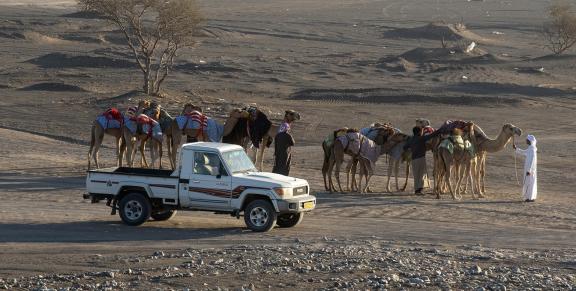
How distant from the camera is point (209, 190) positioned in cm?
1889

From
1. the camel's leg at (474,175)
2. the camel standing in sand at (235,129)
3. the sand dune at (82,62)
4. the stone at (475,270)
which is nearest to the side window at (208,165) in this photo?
the stone at (475,270)

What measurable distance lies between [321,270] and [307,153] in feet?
52.0

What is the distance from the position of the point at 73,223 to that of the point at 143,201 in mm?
1436

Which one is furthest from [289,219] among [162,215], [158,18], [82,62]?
[82,62]

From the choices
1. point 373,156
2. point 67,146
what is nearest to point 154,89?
point 67,146

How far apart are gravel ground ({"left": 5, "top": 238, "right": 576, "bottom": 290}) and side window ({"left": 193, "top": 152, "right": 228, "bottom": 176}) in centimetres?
218

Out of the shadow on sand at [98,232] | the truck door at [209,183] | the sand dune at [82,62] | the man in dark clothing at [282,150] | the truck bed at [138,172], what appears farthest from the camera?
the sand dune at [82,62]

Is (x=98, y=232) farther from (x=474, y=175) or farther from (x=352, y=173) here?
Result: (x=474, y=175)

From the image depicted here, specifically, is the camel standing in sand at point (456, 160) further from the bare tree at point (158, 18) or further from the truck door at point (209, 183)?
the bare tree at point (158, 18)

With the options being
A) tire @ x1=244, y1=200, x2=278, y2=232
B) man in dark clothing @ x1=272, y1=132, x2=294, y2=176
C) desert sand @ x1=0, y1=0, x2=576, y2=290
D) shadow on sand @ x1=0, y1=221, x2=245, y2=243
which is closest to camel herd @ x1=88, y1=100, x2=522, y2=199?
desert sand @ x1=0, y1=0, x2=576, y2=290

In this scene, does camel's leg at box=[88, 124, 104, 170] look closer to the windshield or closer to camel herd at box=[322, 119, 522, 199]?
camel herd at box=[322, 119, 522, 199]

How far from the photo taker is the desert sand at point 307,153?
1555 cm

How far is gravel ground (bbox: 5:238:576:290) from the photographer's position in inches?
572

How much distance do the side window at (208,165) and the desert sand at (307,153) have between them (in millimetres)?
952
